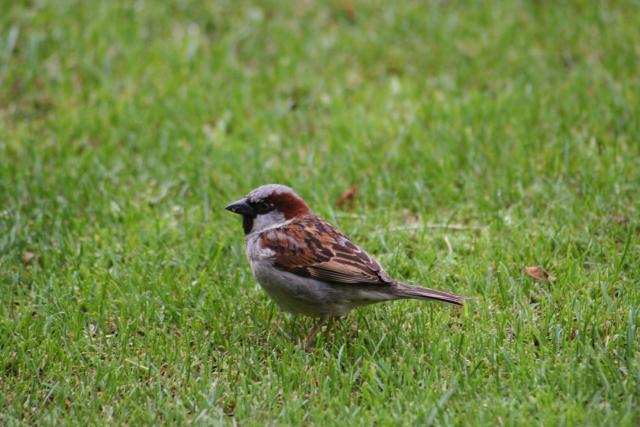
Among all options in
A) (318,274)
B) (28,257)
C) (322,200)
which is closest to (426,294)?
(318,274)

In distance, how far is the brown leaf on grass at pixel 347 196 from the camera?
5.91 metres

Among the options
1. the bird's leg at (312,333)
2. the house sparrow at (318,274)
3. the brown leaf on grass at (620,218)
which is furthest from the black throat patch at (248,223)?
the brown leaf on grass at (620,218)

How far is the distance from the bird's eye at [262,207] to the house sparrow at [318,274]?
0.18 meters

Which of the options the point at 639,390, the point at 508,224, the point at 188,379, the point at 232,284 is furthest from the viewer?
the point at 508,224

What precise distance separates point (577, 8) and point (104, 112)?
15.9 feet

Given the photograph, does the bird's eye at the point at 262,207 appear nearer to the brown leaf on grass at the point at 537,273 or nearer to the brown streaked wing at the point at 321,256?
the brown streaked wing at the point at 321,256

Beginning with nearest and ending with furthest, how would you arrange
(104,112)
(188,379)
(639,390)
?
(639,390), (188,379), (104,112)

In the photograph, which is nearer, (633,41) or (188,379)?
(188,379)

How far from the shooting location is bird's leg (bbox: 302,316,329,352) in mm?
4465

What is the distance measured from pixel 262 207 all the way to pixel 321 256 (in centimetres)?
59

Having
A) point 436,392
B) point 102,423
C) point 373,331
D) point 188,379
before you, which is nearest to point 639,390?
point 436,392

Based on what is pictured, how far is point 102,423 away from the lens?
3.81 metres

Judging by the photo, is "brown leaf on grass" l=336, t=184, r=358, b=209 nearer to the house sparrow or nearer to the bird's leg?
the house sparrow

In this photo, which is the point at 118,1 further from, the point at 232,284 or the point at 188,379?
the point at 188,379
